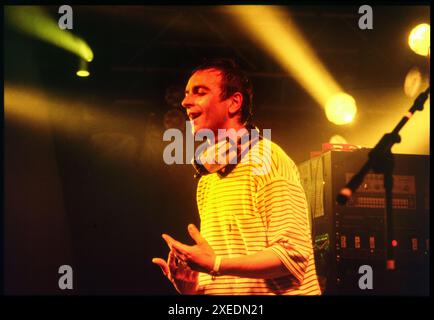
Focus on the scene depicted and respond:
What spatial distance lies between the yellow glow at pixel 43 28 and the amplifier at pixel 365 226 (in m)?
1.30

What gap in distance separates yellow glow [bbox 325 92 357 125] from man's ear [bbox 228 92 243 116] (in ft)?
1.62

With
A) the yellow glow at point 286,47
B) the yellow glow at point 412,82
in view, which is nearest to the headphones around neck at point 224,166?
the yellow glow at point 286,47

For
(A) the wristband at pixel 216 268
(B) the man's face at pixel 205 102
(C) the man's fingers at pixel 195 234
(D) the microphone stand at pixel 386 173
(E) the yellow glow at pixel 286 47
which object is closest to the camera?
(C) the man's fingers at pixel 195 234

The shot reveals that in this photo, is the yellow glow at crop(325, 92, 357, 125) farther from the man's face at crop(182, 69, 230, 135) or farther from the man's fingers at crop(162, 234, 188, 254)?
the man's fingers at crop(162, 234, 188, 254)

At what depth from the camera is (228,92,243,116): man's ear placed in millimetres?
3723

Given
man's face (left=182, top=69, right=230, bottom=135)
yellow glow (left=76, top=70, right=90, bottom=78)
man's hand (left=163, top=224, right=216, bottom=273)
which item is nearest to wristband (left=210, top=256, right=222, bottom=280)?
man's hand (left=163, top=224, right=216, bottom=273)

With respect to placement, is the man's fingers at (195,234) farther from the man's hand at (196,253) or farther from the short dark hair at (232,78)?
the short dark hair at (232,78)

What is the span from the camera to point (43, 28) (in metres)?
3.80

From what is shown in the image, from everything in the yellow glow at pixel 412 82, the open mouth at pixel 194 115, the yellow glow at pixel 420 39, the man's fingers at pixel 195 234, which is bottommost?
the man's fingers at pixel 195 234

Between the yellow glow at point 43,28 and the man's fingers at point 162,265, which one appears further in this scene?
the yellow glow at point 43,28

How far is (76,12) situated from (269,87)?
3.54 ft

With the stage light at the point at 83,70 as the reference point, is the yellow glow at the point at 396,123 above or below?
below

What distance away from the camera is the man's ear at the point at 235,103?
3.72 meters

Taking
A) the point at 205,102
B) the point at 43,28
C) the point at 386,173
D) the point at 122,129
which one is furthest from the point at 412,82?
the point at 43,28
